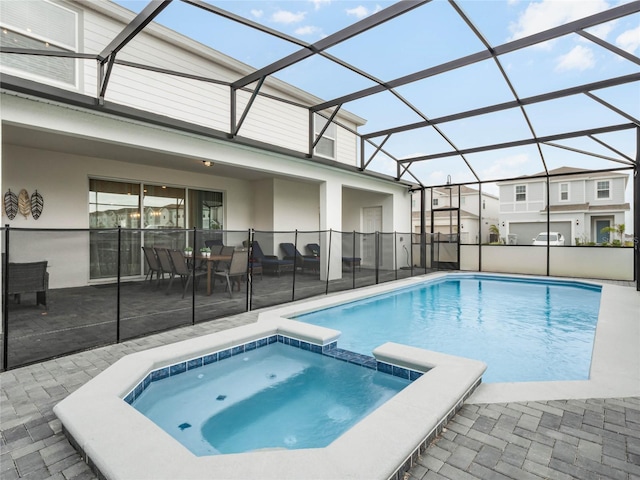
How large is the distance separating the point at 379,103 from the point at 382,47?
6.08ft

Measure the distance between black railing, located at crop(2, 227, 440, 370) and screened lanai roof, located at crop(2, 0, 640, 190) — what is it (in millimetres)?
2289

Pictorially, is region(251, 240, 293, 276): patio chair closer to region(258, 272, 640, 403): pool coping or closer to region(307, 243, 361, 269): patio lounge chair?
region(307, 243, 361, 269): patio lounge chair

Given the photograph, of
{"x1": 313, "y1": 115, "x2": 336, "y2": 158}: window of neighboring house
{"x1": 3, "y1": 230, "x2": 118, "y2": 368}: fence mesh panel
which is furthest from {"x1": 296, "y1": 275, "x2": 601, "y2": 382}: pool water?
{"x1": 313, "y1": 115, "x2": 336, "y2": 158}: window of neighboring house

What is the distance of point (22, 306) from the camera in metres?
3.69

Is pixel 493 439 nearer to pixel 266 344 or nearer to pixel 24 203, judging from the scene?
pixel 266 344

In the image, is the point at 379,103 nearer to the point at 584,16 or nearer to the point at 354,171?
the point at 354,171

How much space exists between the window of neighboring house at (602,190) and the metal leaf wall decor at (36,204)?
685 inches

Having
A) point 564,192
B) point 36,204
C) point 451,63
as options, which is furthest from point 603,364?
point 564,192

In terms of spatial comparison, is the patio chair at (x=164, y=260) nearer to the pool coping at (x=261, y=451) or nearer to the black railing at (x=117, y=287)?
the black railing at (x=117, y=287)

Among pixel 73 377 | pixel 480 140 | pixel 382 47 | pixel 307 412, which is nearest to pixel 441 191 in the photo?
pixel 480 140

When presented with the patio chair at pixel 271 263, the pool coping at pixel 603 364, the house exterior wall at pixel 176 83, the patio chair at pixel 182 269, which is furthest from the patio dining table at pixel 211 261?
the house exterior wall at pixel 176 83

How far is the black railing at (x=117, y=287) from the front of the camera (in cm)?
366

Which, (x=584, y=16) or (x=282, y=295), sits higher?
(x=584, y=16)

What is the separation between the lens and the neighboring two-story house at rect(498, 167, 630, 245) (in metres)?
12.3
